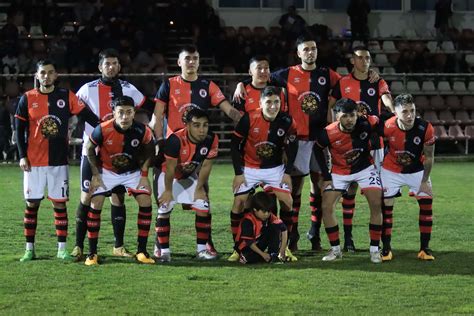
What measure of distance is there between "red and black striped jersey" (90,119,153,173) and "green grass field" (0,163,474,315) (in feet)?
3.05

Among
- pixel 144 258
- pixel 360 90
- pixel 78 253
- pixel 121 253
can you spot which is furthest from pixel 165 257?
pixel 360 90

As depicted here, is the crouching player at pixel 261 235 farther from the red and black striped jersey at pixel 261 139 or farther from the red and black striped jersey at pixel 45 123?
the red and black striped jersey at pixel 45 123

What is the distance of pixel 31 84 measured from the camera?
23.0 meters

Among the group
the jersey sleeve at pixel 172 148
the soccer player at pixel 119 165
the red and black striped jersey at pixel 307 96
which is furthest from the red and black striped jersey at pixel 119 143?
the red and black striped jersey at pixel 307 96

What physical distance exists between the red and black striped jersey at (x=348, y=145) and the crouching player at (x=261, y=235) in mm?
782

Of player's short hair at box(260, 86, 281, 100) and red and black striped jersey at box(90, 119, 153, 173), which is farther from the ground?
player's short hair at box(260, 86, 281, 100)

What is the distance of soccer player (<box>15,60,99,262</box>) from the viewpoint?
1074 cm

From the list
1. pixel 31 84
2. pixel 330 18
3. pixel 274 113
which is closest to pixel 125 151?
pixel 274 113

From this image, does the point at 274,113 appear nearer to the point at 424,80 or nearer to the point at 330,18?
the point at 424,80

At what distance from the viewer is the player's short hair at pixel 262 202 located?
1048 cm

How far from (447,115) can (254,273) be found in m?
16.4

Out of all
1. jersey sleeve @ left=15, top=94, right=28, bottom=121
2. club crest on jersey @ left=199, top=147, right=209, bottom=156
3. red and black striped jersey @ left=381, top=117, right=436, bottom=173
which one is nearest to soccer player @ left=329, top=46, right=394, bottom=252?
red and black striped jersey @ left=381, top=117, right=436, bottom=173

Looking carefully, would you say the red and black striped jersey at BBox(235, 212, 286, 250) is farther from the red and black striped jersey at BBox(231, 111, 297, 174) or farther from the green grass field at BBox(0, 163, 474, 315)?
the red and black striped jersey at BBox(231, 111, 297, 174)

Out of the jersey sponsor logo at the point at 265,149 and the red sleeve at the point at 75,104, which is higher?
the red sleeve at the point at 75,104
